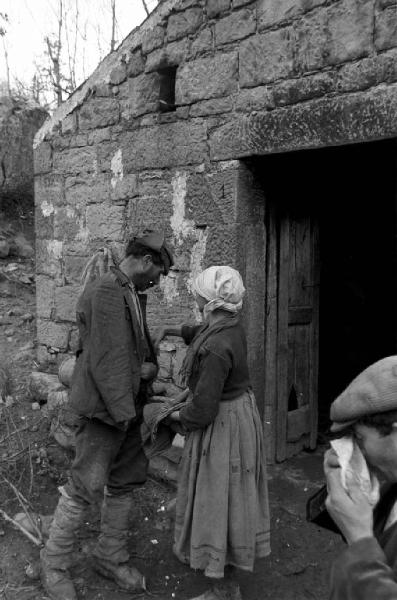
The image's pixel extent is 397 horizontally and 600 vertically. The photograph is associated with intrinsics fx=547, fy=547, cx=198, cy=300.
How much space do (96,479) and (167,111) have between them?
268 centimetres

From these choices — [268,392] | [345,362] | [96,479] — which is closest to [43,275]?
[268,392]

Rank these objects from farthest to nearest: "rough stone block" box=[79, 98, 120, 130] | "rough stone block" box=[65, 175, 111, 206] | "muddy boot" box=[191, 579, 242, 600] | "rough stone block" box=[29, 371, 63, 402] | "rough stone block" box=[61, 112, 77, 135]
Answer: "rough stone block" box=[29, 371, 63, 402] → "rough stone block" box=[61, 112, 77, 135] → "rough stone block" box=[65, 175, 111, 206] → "rough stone block" box=[79, 98, 120, 130] → "muddy boot" box=[191, 579, 242, 600]

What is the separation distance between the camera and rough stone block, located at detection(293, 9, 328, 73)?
323cm

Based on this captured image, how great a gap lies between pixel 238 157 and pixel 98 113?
150cm

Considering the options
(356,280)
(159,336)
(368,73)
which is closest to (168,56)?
(368,73)

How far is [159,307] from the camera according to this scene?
416 centimetres

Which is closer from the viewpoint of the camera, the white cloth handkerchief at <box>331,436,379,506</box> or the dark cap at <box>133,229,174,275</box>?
the white cloth handkerchief at <box>331,436,379,506</box>

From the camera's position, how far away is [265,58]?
3498 millimetres

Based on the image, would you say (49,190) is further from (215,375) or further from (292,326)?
(215,375)

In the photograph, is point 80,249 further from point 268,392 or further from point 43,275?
point 268,392

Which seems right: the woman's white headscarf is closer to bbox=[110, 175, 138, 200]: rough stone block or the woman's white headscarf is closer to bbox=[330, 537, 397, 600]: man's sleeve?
bbox=[330, 537, 397, 600]: man's sleeve

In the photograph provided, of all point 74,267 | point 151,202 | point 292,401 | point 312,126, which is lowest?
point 292,401

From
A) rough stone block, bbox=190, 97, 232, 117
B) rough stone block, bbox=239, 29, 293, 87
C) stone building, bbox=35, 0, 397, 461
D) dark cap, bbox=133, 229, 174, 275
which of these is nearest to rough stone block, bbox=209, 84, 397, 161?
stone building, bbox=35, 0, 397, 461

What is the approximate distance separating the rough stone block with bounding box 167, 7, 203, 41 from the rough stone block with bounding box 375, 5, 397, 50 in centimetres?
133
